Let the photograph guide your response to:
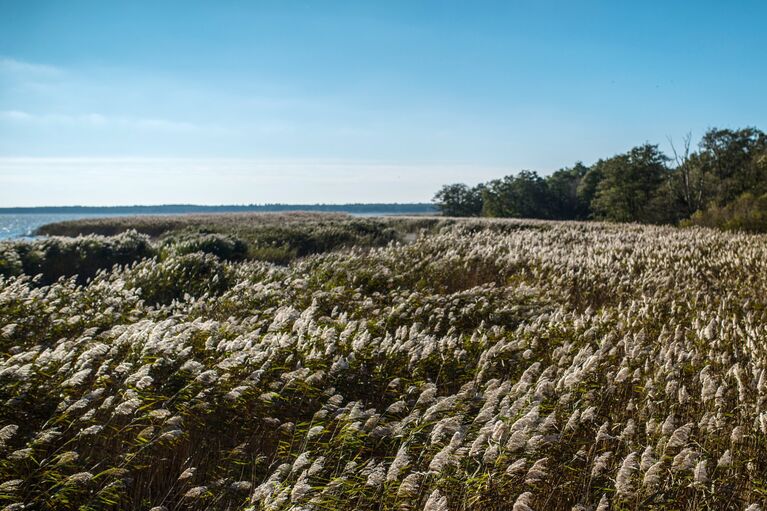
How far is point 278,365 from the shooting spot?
5094 millimetres

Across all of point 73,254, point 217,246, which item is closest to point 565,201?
point 217,246

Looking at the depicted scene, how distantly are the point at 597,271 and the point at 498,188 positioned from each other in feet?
239

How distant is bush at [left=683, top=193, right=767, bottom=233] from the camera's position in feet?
86.6

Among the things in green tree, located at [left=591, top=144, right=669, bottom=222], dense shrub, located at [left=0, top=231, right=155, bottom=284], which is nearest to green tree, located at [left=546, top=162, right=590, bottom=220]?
green tree, located at [left=591, top=144, right=669, bottom=222]

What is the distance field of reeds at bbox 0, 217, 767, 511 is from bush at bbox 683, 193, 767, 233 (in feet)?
68.8

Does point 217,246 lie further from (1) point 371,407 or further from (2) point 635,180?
(2) point 635,180

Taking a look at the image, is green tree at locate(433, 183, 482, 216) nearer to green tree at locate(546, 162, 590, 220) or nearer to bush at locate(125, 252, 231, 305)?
green tree at locate(546, 162, 590, 220)

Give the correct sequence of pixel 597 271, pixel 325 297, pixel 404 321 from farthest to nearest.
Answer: pixel 597 271 < pixel 325 297 < pixel 404 321

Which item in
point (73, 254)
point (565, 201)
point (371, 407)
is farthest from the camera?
point (565, 201)

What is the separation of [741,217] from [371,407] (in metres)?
30.0

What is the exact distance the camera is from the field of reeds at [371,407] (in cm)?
343

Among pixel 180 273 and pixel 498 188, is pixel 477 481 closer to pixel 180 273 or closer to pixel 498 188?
pixel 180 273

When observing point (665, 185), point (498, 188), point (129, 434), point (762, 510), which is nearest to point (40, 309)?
point (129, 434)

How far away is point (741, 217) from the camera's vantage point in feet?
93.2
